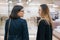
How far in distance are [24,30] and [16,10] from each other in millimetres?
238

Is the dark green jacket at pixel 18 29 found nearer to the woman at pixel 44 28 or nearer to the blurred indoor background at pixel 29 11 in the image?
the woman at pixel 44 28

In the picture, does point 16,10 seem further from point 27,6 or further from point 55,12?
point 55,12

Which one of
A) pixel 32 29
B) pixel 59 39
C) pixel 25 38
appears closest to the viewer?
pixel 25 38

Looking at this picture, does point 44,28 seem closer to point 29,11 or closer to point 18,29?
point 18,29

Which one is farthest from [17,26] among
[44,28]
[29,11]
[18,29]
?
[29,11]

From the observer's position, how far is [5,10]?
2688mm

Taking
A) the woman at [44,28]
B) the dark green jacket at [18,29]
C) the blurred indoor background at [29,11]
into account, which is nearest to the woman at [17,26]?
the dark green jacket at [18,29]

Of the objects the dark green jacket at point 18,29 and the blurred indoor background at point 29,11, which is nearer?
the dark green jacket at point 18,29

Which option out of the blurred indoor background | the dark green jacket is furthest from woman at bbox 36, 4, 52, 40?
the blurred indoor background

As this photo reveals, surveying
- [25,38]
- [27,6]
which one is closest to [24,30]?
[25,38]

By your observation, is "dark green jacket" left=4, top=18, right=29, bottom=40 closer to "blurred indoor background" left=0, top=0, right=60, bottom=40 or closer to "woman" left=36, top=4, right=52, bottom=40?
"woman" left=36, top=4, right=52, bottom=40

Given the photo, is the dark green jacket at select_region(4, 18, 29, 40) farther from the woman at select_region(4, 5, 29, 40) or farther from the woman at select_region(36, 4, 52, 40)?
the woman at select_region(36, 4, 52, 40)

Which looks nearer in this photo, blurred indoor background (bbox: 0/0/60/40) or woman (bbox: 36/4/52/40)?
woman (bbox: 36/4/52/40)

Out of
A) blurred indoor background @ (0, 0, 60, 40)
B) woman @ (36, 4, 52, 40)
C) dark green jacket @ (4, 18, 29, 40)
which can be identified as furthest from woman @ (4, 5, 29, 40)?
blurred indoor background @ (0, 0, 60, 40)
